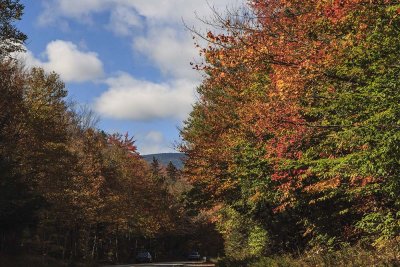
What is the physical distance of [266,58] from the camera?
1109 centimetres

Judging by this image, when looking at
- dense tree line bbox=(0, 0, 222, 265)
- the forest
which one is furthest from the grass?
dense tree line bbox=(0, 0, 222, 265)

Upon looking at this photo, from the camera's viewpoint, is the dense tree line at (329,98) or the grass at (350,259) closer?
the dense tree line at (329,98)

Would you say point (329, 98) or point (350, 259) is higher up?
point (329, 98)

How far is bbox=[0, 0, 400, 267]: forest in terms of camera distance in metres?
9.97

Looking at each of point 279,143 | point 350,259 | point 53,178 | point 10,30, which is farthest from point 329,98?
point 53,178

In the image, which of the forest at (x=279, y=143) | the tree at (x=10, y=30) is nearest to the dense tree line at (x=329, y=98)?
the forest at (x=279, y=143)

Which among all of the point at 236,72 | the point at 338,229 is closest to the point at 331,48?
the point at 236,72

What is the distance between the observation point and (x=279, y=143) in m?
14.2

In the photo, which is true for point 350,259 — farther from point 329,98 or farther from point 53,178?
point 53,178

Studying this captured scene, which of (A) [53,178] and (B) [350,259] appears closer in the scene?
(B) [350,259]

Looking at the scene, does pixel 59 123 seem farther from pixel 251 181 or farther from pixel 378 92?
pixel 378 92

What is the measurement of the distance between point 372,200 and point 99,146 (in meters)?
37.1

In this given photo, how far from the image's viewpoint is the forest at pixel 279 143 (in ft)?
32.7

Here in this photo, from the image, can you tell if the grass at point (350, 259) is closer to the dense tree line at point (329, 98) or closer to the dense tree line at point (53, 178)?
the dense tree line at point (329, 98)
